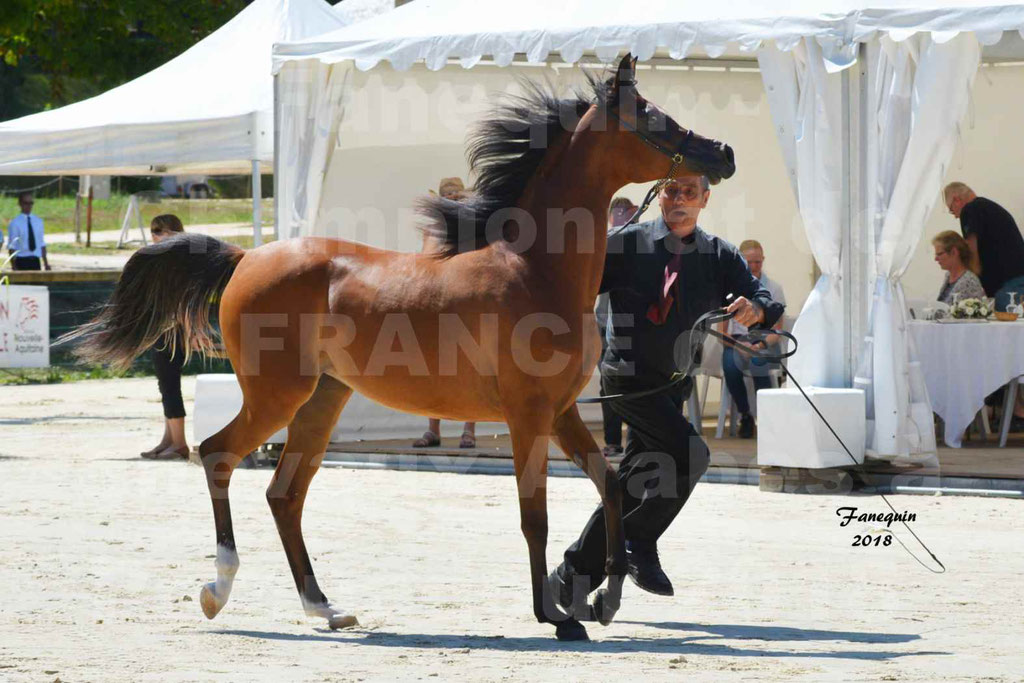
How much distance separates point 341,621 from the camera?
17.9ft

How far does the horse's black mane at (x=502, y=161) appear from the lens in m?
5.52

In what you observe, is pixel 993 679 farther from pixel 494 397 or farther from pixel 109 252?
pixel 109 252

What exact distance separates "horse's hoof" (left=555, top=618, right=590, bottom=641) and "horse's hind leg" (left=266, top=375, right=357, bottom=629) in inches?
34.5

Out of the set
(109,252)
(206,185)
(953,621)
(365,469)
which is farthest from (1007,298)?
(206,185)

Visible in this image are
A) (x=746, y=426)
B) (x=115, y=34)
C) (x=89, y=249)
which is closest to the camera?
(x=746, y=426)

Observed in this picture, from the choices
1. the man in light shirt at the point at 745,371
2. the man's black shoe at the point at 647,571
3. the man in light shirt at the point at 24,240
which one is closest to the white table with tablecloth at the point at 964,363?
the man in light shirt at the point at 745,371

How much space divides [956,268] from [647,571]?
6.10 m

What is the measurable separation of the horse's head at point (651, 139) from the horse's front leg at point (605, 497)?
3.04 feet

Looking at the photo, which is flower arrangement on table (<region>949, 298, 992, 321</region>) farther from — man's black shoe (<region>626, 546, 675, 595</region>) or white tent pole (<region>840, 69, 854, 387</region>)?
man's black shoe (<region>626, 546, 675, 595</region>)

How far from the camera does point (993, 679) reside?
14.7 feet

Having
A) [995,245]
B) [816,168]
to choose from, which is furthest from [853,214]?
[995,245]

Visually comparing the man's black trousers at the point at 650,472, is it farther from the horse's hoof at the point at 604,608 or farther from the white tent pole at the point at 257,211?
the white tent pole at the point at 257,211

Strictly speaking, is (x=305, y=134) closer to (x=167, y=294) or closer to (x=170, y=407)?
(x=170, y=407)

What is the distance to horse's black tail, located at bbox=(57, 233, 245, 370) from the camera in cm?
609
